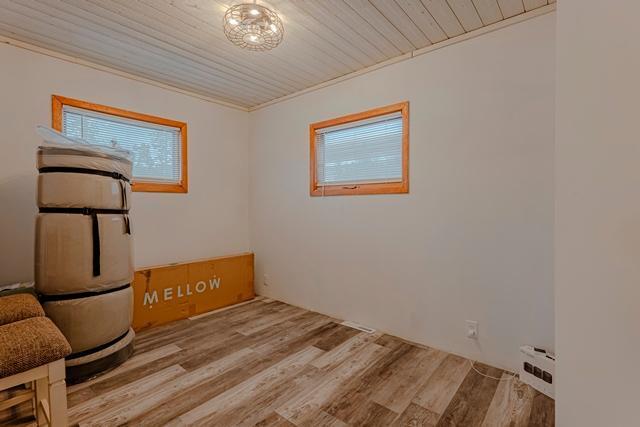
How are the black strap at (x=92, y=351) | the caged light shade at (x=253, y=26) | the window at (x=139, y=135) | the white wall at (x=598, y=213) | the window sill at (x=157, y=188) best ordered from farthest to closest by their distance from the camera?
the window sill at (x=157, y=188)
the window at (x=139, y=135)
the black strap at (x=92, y=351)
the caged light shade at (x=253, y=26)
the white wall at (x=598, y=213)

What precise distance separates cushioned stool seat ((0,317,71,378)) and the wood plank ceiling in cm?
192

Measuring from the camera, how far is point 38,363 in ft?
4.07

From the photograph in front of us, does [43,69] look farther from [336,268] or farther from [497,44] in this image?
[497,44]

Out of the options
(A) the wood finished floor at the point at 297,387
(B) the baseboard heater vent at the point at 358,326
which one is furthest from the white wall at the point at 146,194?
(B) the baseboard heater vent at the point at 358,326

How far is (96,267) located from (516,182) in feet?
9.45

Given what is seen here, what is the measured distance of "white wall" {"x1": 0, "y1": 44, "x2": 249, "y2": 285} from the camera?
7.61ft

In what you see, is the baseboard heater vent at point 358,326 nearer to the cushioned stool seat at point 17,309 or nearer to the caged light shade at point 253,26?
the cushioned stool seat at point 17,309

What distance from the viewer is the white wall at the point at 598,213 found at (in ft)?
3.04

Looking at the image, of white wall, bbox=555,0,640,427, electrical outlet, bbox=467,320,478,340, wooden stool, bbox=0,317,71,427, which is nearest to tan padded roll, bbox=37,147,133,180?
wooden stool, bbox=0,317,71,427

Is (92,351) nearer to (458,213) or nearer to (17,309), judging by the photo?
(17,309)

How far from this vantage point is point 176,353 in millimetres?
2352

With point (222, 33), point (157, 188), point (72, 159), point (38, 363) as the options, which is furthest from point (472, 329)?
point (157, 188)

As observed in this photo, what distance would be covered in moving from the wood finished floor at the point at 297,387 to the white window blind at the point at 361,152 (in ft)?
4.86

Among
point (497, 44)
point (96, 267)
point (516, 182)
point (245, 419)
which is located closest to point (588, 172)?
point (516, 182)
